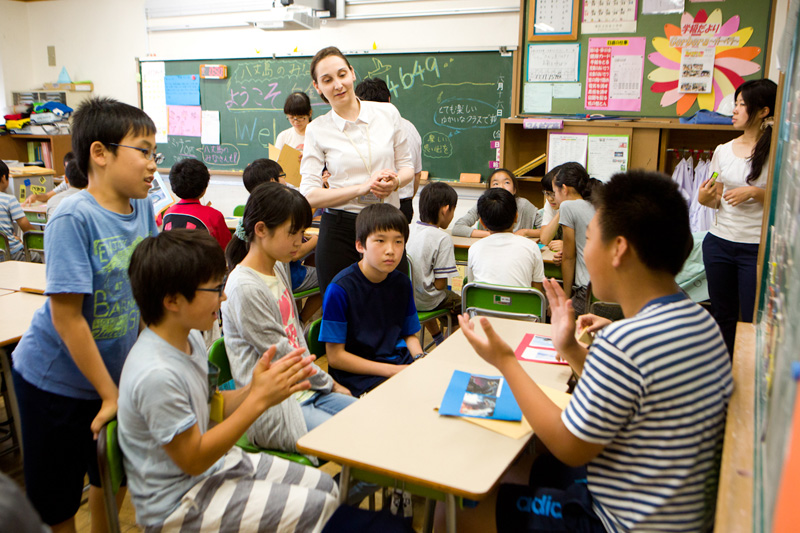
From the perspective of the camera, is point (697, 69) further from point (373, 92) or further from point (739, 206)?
point (373, 92)

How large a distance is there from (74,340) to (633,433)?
49.9 inches

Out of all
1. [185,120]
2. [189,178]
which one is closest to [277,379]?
[189,178]

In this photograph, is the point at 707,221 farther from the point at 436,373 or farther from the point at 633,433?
the point at 633,433

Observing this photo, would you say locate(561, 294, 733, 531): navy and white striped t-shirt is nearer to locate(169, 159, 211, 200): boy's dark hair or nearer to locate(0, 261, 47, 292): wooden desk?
locate(0, 261, 47, 292): wooden desk

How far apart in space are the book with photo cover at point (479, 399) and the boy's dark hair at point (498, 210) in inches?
57.9

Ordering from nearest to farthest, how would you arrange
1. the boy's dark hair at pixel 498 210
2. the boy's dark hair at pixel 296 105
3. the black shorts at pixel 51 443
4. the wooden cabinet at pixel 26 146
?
the black shorts at pixel 51 443 → the boy's dark hair at pixel 498 210 → the boy's dark hair at pixel 296 105 → the wooden cabinet at pixel 26 146

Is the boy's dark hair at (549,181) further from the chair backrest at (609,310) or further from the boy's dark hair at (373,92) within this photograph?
the boy's dark hair at (373,92)

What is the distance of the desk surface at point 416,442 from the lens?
1.20 meters

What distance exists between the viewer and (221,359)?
5.94 ft

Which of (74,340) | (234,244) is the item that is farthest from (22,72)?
(74,340)

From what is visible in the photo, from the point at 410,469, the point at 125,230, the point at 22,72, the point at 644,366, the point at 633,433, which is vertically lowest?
the point at 410,469

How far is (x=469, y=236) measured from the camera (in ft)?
13.0

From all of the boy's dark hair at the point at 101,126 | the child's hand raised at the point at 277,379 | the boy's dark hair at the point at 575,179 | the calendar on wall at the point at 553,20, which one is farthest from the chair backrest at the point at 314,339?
the calendar on wall at the point at 553,20

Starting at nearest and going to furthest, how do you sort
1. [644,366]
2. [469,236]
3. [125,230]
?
[644,366] < [125,230] < [469,236]
